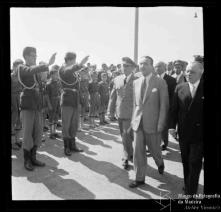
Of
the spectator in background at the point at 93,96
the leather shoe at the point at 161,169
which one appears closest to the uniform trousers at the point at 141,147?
the leather shoe at the point at 161,169

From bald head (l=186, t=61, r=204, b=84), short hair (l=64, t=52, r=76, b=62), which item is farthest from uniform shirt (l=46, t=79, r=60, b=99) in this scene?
bald head (l=186, t=61, r=204, b=84)

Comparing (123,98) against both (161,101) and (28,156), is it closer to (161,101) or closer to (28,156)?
(161,101)

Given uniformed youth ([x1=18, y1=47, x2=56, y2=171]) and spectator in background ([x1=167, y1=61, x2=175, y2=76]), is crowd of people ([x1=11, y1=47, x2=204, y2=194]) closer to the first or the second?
uniformed youth ([x1=18, y1=47, x2=56, y2=171])

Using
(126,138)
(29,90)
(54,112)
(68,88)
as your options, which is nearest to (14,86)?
(54,112)

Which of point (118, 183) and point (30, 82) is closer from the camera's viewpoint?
point (118, 183)

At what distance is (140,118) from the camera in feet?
15.7

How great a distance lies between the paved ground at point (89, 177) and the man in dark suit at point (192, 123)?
0.66 metres

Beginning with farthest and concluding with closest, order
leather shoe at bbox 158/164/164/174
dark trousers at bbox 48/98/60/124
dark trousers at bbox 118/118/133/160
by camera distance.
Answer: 1. dark trousers at bbox 48/98/60/124
2. dark trousers at bbox 118/118/133/160
3. leather shoe at bbox 158/164/164/174

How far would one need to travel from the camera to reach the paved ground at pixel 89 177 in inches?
177

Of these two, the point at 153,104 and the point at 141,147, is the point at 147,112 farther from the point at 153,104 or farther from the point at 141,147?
the point at 141,147

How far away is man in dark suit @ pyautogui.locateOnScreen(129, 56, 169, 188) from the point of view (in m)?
4.71

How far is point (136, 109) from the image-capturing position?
4922 mm
